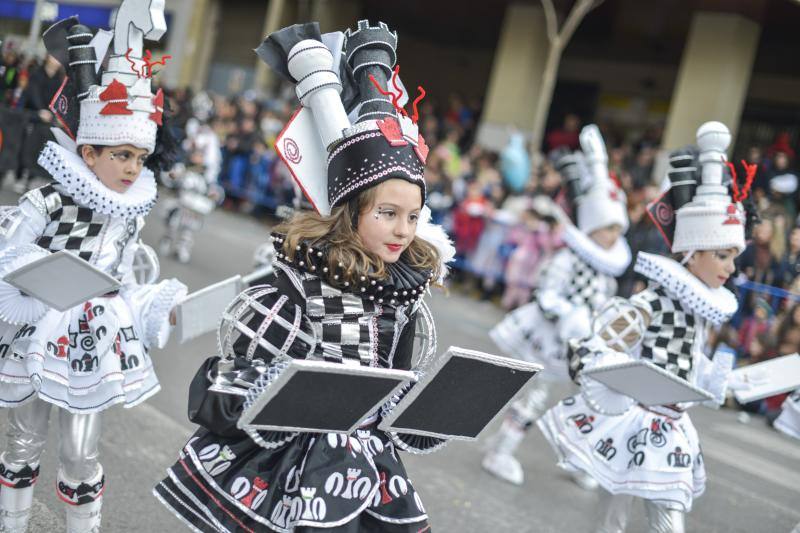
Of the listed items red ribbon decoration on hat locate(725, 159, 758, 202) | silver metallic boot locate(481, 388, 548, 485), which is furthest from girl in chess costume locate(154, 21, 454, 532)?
silver metallic boot locate(481, 388, 548, 485)

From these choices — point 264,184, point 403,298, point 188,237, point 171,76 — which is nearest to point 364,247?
point 403,298

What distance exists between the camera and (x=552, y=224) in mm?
11539

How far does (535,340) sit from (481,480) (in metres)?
0.99

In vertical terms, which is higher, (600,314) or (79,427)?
(600,314)

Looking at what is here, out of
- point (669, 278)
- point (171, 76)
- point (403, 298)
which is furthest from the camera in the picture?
point (171, 76)

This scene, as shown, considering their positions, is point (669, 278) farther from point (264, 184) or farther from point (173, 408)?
point (264, 184)

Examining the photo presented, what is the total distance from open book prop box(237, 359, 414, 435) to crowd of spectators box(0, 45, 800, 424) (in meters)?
3.97

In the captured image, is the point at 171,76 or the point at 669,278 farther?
the point at 171,76

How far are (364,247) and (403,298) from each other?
0.19 metres

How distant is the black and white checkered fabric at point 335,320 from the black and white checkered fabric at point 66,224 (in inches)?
47.8

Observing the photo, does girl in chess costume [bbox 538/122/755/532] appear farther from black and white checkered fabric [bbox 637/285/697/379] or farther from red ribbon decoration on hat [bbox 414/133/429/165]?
red ribbon decoration on hat [bbox 414/133/429/165]

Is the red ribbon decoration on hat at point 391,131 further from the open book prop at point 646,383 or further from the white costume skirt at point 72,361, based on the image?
the white costume skirt at point 72,361

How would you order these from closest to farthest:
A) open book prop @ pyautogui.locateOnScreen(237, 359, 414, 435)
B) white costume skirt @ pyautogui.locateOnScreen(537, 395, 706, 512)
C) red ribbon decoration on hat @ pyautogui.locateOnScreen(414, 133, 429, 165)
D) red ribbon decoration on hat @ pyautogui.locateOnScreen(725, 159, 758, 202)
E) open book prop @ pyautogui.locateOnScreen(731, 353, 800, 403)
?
open book prop @ pyautogui.locateOnScreen(237, 359, 414, 435) → red ribbon decoration on hat @ pyautogui.locateOnScreen(414, 133, 429, 165) → white costume skirt @ pyautogui.locateOnScreen(537, 395, 706, 512) → open book prop @ pyautogui.locateOnScreen(731, 353, 800, 403) → red ribbon decoration on hat @ pyautogui.locateOnScreen(725, 159, 758, 202)

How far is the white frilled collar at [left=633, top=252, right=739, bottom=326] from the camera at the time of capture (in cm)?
391
